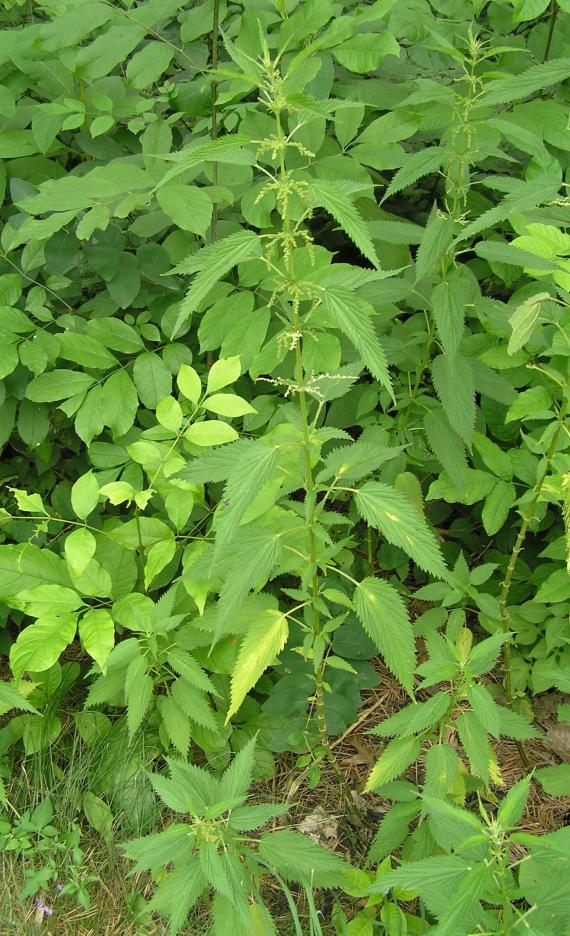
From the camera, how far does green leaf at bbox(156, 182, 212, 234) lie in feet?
6.57

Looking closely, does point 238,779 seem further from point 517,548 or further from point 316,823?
point 517,548

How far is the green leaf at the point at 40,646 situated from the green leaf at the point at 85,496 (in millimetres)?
292

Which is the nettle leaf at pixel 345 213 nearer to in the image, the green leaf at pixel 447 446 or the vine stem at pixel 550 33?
the green leaf at pixel 447 446

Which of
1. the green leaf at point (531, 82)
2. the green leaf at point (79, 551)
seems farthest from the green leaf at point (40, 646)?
the green leaf at point (531, 82)

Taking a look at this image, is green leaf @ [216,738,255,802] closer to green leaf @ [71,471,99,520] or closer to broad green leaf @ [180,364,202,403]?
green leaf @ [71,471,99,520]

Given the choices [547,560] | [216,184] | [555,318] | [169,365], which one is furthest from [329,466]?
[547,560]

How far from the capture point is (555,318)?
1917mm

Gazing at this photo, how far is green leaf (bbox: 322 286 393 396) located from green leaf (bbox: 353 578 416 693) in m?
0.55

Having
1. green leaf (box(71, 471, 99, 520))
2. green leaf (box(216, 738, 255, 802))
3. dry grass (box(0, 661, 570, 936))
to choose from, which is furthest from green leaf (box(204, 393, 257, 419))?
dry grass (box(0, 661, 570, 936))

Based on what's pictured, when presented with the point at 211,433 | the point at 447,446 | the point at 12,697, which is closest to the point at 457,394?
the point at 447,446

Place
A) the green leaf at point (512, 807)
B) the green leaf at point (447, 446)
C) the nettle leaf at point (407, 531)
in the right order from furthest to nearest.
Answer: the green leaf at point (447, 446) < the nettle leaf at point (407, 531) < the green leaf at point (512, 807)

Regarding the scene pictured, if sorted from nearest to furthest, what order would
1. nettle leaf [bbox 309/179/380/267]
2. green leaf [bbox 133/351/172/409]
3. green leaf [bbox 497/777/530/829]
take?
nettle leaf [bbox 309/179/380/267] < green leaf [bbox 497/777/530/829] < green leaf [bbox 133/351/172/409]

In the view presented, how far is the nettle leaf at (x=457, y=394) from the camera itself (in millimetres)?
2115

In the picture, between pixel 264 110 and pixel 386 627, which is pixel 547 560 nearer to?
pixel 386 627
